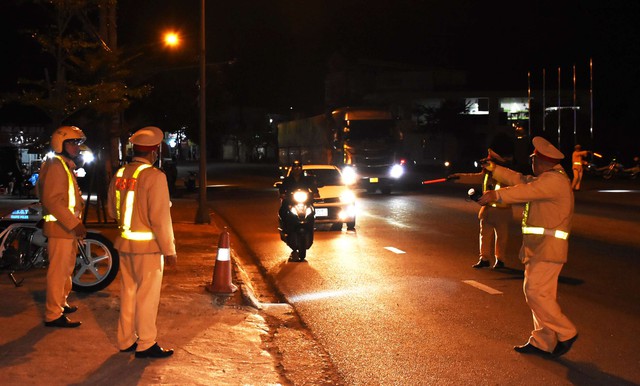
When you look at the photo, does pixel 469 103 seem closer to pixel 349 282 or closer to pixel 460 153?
pixel 460 153

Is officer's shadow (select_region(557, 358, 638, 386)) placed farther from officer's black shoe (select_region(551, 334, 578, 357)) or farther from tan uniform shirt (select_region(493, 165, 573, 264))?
tan uniform shirt (select_region(493, 165, 573, 264))

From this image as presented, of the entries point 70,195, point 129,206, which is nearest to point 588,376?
point 129,206

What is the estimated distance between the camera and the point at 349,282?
12070mm

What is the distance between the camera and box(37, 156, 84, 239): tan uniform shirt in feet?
26.5

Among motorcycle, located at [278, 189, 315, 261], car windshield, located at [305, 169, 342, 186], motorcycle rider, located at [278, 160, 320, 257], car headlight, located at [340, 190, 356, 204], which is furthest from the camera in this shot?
car windshield, located at [305, 169, 342, 186]

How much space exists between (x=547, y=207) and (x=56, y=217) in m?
4.62

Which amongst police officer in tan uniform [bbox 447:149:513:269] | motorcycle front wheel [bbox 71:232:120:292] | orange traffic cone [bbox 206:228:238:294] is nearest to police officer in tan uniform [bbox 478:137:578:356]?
orange traffic cone [bbox 206:228:238:294]

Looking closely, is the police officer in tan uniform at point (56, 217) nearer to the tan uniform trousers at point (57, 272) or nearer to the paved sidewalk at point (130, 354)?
the tan uniform trousers at point (57, 272)

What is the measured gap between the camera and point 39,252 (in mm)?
10938

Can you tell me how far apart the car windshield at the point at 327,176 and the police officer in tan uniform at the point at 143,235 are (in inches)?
522

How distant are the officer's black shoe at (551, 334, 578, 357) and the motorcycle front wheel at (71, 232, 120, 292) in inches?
214

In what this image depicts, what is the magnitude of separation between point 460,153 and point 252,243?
54.9 metres

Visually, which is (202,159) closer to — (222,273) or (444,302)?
(222,273)

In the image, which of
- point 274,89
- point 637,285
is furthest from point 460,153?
point 637,285
